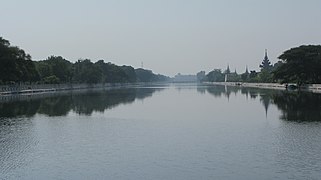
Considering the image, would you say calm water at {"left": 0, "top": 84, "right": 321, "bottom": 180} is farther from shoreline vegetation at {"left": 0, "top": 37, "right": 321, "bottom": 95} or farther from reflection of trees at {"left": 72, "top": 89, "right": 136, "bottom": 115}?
shoreline vegetation at {"left": 0, "top": 37, "right": 321, "bottom": 95}

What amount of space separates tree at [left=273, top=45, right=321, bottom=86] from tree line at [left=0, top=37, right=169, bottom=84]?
45937 millimetres

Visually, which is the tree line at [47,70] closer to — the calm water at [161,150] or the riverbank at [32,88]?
the riverbank at [32,88]

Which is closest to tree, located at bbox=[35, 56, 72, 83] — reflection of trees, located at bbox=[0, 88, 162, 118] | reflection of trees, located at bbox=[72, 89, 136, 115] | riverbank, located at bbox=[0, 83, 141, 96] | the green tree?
riverbank, located at bbox=[0, 83, 141, 96]

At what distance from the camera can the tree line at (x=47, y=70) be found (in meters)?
70.6

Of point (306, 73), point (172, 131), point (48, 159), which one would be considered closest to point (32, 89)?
point (306, 73)

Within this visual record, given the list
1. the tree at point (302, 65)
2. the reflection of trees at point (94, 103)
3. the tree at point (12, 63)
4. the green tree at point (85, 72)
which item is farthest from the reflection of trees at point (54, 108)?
the green tree at point (85, 72)

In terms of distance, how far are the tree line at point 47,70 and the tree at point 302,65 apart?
45937 millimetres

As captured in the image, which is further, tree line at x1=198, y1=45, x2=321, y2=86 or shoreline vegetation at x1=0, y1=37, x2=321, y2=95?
tree line at x1=198, y1=45, x2=321, y2=86

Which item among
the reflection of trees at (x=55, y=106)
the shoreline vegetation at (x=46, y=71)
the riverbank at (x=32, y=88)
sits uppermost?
the shoreline vegetation at (x=46, y=71)

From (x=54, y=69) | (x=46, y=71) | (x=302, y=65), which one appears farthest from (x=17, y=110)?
(x=54, y=69)

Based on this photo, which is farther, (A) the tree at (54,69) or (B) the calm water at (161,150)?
(A) the tree at (54,69)

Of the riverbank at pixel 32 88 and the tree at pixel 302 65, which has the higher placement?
the tree at pixel 302 65

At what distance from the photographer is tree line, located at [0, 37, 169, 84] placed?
232 feet

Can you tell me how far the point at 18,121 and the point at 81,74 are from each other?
9948 centimetres
